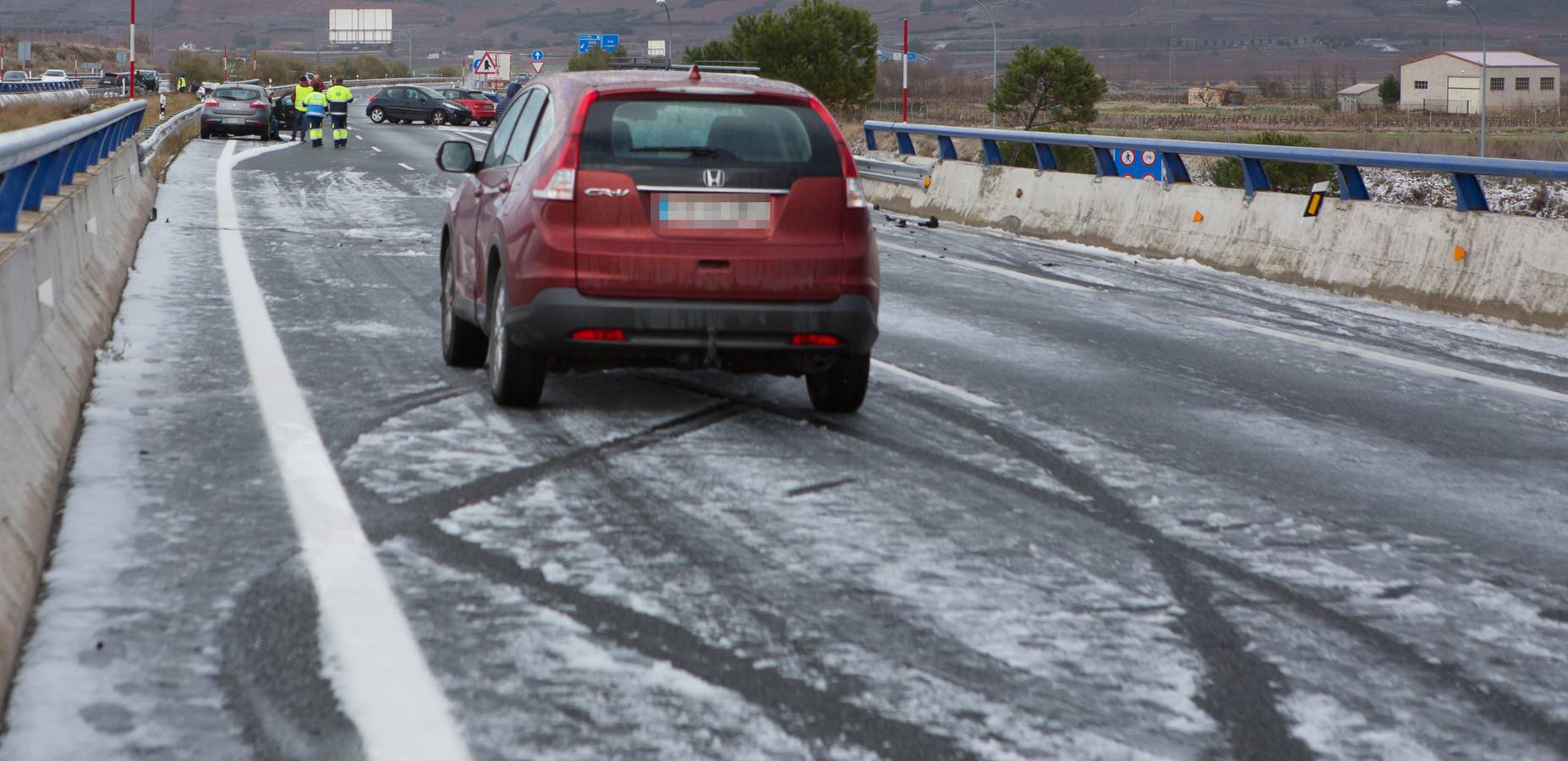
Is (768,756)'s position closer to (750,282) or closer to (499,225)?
(750,282)

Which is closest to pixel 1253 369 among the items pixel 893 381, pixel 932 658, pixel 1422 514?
pixel 893 381

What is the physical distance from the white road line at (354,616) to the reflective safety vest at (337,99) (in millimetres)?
27612

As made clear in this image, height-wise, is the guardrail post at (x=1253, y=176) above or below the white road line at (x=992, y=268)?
above

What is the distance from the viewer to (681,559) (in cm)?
554

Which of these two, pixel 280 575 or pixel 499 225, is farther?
pixel 499 225

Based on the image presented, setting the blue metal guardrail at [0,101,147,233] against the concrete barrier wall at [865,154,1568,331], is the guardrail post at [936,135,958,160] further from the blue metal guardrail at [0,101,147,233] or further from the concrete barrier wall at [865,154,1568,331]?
the blue metal guardrail at [0,101,147,233]

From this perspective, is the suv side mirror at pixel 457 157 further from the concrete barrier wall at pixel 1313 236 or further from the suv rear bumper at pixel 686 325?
the concrete barrier wall at pixel 1313 236

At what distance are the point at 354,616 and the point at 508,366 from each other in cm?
315

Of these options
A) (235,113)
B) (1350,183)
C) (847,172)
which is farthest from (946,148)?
(235,113)

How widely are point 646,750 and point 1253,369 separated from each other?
6904mm

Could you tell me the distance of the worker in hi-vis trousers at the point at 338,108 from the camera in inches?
1380

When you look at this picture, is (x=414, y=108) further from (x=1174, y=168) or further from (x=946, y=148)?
(x=1174, y=168)

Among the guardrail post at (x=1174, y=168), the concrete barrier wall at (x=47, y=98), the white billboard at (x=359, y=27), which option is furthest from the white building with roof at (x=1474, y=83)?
the guardrail post at (x=1174, y=168)

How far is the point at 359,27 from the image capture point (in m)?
185
